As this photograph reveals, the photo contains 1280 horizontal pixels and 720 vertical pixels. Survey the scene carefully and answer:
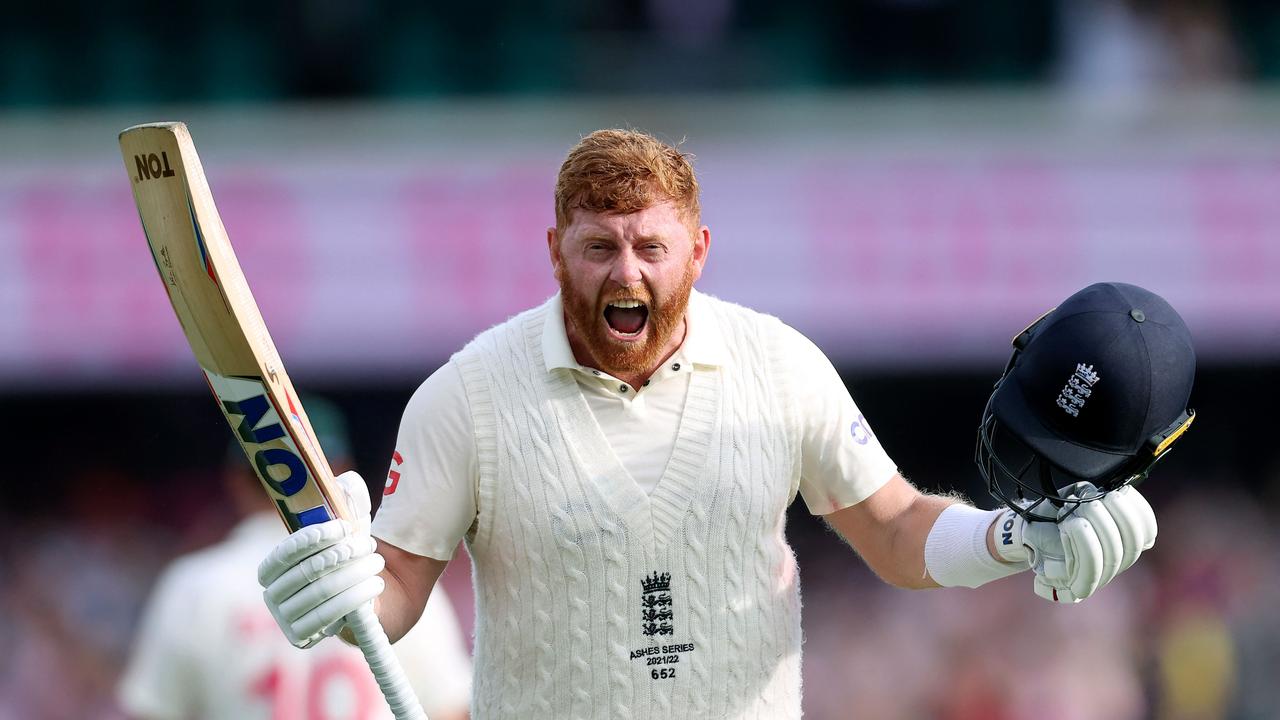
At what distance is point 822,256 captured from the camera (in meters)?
7.80

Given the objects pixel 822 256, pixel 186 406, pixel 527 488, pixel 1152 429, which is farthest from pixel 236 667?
pixel 186 406

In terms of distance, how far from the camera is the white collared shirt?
10.2 ft

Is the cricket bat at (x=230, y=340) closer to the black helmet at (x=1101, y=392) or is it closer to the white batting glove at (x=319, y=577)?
the white batting glove at (x=319, y=577)

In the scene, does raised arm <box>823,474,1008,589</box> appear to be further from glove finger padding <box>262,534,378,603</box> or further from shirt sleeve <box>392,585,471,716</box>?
shirt sleeve <box>392,585,471,716</box>

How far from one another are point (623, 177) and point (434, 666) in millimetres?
1731

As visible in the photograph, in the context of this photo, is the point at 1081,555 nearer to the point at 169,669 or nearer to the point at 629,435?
the point at 629,435

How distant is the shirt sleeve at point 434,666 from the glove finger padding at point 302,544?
1.43 meters

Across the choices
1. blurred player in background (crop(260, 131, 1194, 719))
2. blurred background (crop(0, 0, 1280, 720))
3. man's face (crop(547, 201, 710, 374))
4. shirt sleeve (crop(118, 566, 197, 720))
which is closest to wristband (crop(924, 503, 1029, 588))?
blurred player in background (crop(260, 131, 1194, 719))

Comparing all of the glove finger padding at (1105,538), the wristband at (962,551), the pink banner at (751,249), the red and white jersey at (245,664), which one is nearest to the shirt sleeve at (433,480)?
the wristband at (962,551)

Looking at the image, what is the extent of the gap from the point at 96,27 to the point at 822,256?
457 cm

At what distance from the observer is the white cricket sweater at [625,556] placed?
122 inches

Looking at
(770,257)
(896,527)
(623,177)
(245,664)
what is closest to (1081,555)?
(896,527)

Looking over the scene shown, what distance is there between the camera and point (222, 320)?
294 centimetres

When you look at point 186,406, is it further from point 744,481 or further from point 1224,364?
point 744,481
